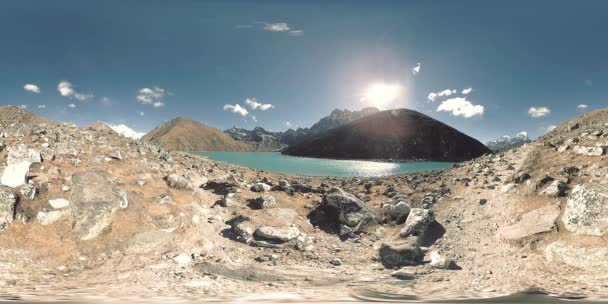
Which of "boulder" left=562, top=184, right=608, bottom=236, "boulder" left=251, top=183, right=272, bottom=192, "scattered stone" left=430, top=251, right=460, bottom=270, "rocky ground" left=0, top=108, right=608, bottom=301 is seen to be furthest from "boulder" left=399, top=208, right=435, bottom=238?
"boulder" left=251, top=183, right=272, bottom=192

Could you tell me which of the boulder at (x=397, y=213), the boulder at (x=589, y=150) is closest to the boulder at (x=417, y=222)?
the boulder at (x=397, y=213)

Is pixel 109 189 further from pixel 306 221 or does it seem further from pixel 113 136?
pixel 113 136

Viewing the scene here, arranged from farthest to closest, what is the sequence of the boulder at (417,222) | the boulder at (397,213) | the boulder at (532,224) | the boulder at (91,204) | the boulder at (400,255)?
the boulder at (397,213), the boulder at (417,222), the boulder at (532,224), the boulder at (400,255), the boulder at (91,204)

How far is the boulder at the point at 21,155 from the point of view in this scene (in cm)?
1986

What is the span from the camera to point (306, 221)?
77.1 ft

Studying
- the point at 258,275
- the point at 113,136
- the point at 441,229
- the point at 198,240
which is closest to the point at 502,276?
the point at 441,229

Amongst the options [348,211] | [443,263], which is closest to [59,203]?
[348,211]

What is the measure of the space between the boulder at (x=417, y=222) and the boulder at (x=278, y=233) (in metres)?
6.83

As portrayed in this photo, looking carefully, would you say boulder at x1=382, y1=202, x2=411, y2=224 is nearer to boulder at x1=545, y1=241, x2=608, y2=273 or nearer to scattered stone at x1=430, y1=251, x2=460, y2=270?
scattered stone at x1=430, y1=251, x2=460, y2=270

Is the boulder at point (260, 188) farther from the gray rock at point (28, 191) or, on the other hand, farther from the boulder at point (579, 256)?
the boulder at point (579, 256)

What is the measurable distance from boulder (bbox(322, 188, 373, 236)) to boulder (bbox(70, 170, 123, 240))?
43.2ft

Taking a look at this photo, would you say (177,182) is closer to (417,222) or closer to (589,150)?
(417,222)

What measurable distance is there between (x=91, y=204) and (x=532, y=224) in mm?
23864

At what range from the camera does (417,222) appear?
21.8 meters
